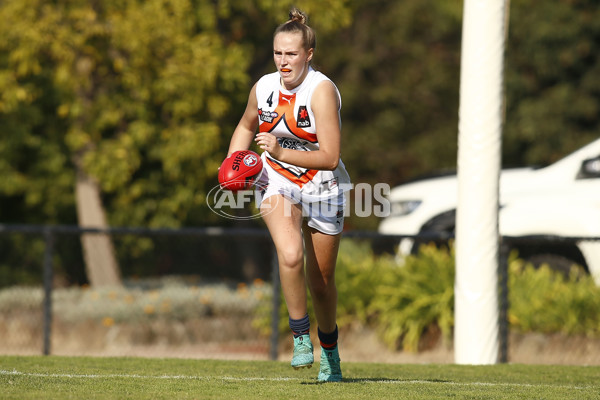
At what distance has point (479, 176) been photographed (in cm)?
789

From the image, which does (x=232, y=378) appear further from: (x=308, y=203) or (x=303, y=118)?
(x=303, y=118)

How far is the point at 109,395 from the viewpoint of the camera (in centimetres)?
472

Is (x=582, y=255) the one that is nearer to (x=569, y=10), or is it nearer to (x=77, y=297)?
(x=77, y=297)

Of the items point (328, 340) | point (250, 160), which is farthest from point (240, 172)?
point (328, 340)

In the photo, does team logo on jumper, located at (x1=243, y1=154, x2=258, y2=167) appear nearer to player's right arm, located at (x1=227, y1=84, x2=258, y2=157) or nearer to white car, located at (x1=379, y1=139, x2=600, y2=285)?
player's right arm, located at (x1=227, y1=84, x2=258, y2=157)

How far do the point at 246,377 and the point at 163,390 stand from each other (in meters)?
1.05

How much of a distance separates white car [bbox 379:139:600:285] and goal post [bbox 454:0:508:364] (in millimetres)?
1439

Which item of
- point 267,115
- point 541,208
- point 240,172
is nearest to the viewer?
point 240,172

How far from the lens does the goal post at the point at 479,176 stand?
7.82 metres

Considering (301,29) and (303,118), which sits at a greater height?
(301,29)

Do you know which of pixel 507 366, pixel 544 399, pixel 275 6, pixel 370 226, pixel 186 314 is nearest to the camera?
pixel 544 399

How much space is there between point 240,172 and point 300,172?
1.38ft

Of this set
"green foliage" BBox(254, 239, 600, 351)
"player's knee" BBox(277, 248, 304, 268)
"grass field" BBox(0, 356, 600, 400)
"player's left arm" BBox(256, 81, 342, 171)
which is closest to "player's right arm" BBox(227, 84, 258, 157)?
"player's left arm" BBox(256, 81, 342, 171)

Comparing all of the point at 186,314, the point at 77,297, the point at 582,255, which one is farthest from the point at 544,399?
the point at 77,297
